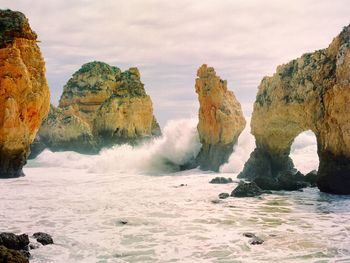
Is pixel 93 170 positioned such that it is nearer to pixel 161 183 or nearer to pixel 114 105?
pixel 161 183

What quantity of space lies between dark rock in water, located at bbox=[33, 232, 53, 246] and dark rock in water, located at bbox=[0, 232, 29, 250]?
67cm

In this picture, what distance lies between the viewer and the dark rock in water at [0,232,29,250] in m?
9.70

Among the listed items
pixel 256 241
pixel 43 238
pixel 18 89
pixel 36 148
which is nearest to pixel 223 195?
pixel 256 241

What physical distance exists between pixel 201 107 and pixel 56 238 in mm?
23922

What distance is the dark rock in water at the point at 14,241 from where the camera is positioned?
31.8 ft

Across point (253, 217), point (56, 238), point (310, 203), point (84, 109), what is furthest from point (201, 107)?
point (84, 109)

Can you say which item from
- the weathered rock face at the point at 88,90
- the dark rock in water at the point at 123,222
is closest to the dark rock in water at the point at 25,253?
the dark rock in water at the point at 123,222

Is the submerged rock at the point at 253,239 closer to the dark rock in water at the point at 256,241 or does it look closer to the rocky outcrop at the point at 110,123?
the dark rock in water at the point at 256,241

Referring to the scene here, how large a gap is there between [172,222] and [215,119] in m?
19.9

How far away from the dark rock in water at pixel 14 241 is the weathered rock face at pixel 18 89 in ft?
53.2

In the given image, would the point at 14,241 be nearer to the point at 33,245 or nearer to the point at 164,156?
the point at 33,245

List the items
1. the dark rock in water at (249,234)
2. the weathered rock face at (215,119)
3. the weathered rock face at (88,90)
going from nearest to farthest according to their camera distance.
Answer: the dark rock in water at (249,234), the weathered rock face at (215,119), the weathered rock face at (88,90)

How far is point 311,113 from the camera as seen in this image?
67.4 feet

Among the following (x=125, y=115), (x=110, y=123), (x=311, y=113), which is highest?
(x=125, y=115)
